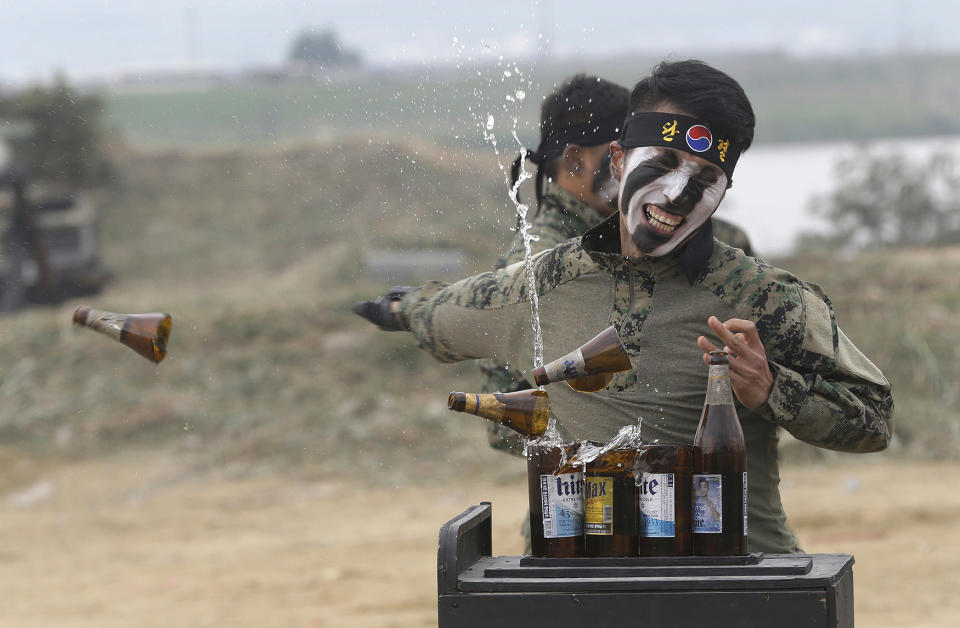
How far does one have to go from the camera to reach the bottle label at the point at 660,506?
8.64 ft

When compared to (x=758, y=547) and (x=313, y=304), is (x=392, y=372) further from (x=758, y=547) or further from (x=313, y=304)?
(x=758, y=547)

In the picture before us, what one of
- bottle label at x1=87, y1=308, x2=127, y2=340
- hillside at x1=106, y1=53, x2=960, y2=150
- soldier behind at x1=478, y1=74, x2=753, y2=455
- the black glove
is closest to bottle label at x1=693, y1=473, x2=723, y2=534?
the black glove

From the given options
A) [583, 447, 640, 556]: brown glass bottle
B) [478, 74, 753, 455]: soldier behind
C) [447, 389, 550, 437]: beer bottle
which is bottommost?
[583, 447, 640, 556]: brown glass bottle

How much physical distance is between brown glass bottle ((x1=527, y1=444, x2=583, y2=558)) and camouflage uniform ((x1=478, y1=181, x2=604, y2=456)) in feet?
3.59

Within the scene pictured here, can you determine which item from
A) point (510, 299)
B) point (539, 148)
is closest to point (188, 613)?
point (539, 148)

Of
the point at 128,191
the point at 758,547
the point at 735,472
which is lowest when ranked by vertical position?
the point at 128,191

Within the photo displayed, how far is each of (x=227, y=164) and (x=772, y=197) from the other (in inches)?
499

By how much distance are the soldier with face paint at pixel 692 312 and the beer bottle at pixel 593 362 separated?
7.2 inches

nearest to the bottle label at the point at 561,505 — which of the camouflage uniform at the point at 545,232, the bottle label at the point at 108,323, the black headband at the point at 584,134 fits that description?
the camouflage uniform at the point at 545,232

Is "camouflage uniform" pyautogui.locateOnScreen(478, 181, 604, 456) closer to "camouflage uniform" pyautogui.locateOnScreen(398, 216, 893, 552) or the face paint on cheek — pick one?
"camouflage uniform" pyautogui.locateOnScreen(398, 216, 893, 552)

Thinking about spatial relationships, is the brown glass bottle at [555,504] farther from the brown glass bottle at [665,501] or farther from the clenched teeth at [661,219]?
the clenched teeth at [661,219]

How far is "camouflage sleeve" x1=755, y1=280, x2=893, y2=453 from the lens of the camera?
9.36 ft

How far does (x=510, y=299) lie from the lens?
3.33m

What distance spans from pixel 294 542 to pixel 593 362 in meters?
6.98
